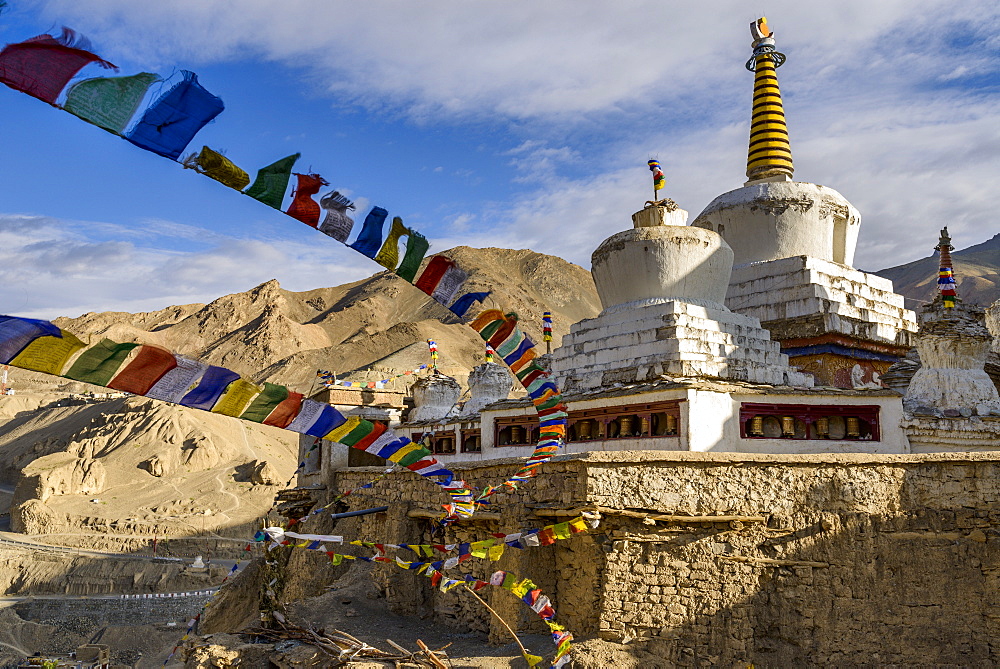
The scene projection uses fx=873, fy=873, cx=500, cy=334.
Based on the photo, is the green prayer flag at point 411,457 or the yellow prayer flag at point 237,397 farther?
the green prayer flag at point 411,457

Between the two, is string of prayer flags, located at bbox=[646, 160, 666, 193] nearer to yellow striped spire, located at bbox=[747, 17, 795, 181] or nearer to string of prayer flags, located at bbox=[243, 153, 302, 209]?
yellow striped spire, located at bbox=[747, 17, 795, 181]

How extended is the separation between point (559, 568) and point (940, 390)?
753 cm

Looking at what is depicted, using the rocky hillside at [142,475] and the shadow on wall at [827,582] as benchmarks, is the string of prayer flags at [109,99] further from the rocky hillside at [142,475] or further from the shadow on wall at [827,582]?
the rocky hillside at [142,475]

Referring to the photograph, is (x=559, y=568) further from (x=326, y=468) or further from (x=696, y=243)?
(x=326, y=468)

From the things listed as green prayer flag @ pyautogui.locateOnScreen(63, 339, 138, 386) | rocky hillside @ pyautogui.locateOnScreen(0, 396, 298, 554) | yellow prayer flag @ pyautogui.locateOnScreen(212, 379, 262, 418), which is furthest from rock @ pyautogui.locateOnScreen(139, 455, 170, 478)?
green prayer flag @ pyautogui.locateOnScreen(63, 339, 138, 386)

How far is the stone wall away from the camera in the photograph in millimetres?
9805

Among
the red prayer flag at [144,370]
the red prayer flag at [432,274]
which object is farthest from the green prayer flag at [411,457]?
the red prayer flag at [144,370]

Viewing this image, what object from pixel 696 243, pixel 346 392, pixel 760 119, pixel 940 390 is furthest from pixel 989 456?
pixel 346 392

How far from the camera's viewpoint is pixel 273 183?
754 centimetres

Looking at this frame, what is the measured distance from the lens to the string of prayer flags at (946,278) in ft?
47.0

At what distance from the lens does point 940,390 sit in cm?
1398

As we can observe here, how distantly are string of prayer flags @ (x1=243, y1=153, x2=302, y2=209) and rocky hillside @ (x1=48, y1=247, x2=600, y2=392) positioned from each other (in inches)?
1996

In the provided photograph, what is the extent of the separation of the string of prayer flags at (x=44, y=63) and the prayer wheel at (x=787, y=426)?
32.4 feet

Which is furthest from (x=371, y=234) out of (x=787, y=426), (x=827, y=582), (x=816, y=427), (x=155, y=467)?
(x=155, y=467)
